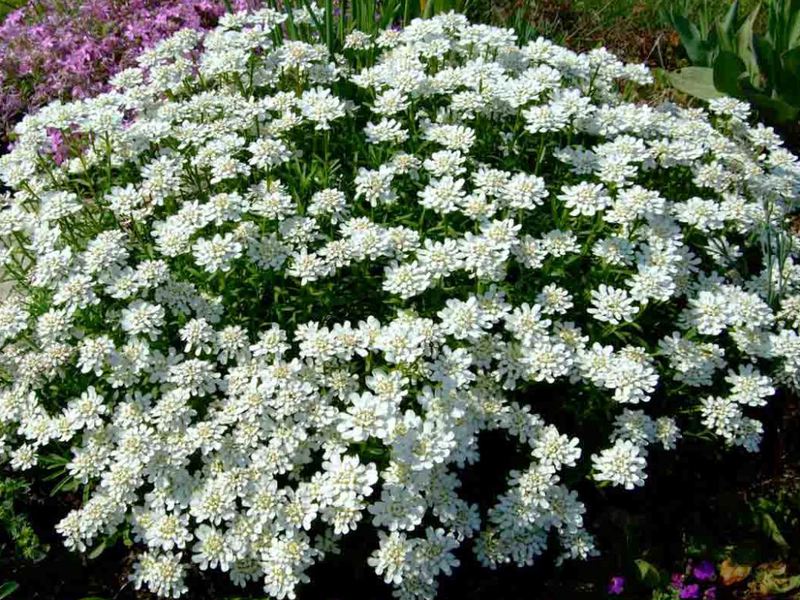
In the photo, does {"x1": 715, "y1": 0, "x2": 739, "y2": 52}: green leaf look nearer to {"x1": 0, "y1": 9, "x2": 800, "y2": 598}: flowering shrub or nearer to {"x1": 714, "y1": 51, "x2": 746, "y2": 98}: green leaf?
{"x1": 714, "y1": 51, "x2": 746, "y2": 98}: green leaf

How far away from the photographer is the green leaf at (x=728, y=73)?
16.0 ft

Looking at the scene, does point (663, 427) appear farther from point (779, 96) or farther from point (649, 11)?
point (649, 11)

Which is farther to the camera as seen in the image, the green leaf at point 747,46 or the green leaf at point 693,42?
the green leaf at point 693,42

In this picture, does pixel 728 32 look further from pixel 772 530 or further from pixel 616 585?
pixel 616 585

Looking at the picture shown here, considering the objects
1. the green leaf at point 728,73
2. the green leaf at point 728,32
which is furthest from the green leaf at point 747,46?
the green leaf at point 728,73

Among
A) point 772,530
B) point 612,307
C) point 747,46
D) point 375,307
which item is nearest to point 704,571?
point 772,530

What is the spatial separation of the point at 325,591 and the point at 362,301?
1.14 m

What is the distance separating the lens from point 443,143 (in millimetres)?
3578

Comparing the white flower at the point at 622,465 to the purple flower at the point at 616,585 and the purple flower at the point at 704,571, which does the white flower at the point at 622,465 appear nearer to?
the purple flower at the point at 616,585

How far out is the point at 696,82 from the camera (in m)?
5.29

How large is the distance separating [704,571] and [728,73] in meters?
2.86

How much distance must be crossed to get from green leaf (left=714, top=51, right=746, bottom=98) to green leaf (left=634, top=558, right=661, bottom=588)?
2.88m

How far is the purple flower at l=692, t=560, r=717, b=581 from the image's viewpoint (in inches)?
136

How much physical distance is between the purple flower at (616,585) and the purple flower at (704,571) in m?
0.31
